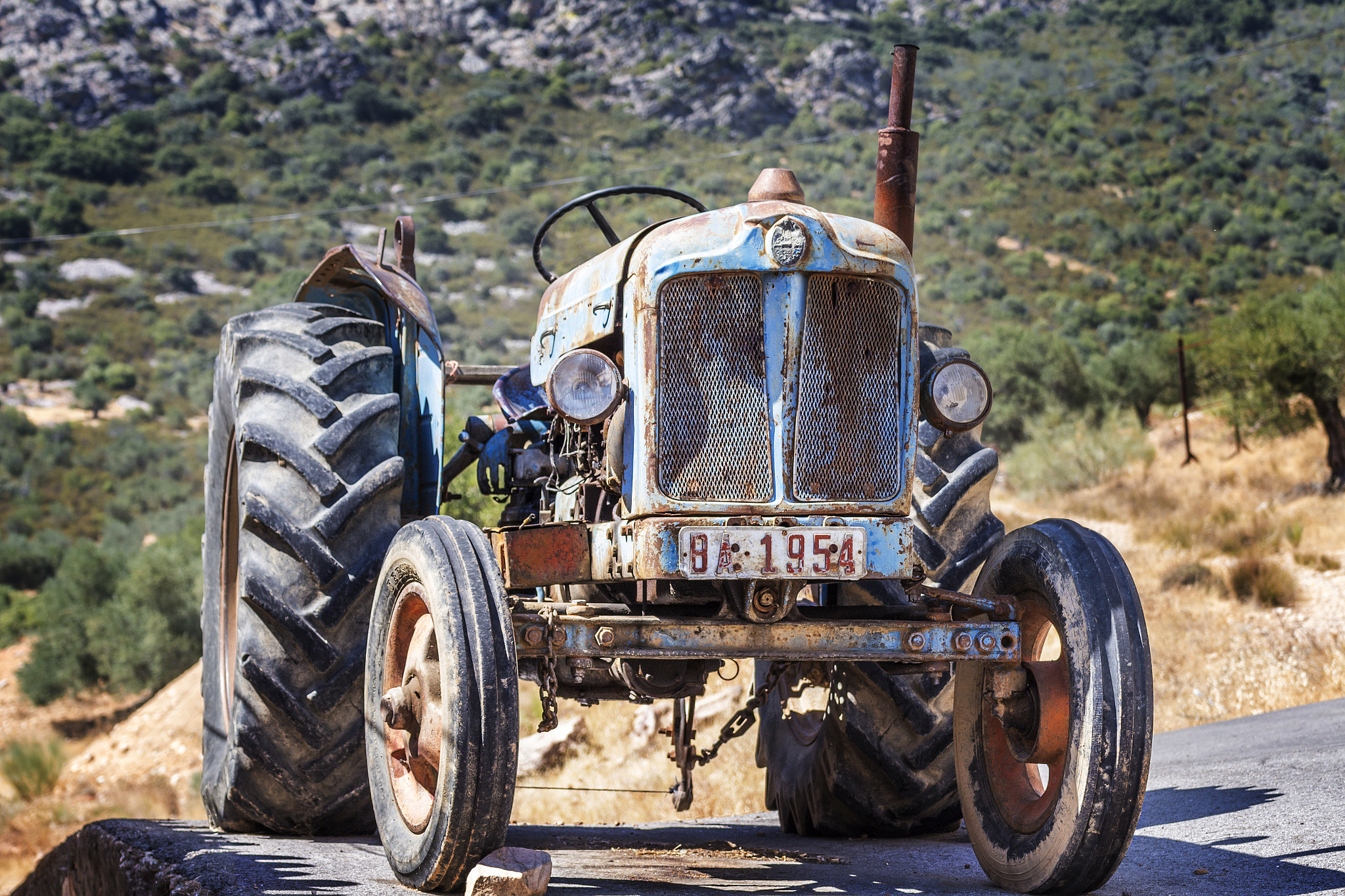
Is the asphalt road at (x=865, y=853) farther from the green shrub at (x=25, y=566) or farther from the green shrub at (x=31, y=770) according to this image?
the green shrub at (x=25, y=566)

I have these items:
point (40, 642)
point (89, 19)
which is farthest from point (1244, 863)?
point (89, 19)

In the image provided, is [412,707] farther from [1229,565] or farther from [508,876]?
[1229,565]

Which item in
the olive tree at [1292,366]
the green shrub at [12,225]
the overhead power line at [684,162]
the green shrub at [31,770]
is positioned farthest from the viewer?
the green shrub at [12,225]

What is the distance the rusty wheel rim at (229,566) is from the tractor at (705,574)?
64 cm

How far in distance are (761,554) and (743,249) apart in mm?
901

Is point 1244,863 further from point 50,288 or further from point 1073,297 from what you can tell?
point 50,288

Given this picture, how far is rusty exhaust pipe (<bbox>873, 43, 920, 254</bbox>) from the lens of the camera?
204 inches

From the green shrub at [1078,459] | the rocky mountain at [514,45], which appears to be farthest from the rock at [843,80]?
the green shrub at [1078,459]

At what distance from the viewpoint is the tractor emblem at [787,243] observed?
156 inches

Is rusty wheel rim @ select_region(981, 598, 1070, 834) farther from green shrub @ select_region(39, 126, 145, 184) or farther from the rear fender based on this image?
green shrub @ select_region(39, 126, 145, 184)

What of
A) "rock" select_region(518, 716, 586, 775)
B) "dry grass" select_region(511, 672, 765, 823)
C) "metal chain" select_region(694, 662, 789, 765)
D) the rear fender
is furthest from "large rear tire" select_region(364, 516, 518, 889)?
"rock" select_region(518, 716, 586, 775)

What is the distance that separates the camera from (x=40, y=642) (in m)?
21.1

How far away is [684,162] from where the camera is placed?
51.9 metres

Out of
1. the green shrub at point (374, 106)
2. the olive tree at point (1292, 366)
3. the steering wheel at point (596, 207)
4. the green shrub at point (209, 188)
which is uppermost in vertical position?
the green shrub at point (374, 106)
